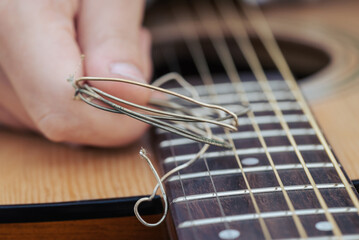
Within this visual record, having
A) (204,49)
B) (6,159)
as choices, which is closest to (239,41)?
(204,49)

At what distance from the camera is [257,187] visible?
1.53ft

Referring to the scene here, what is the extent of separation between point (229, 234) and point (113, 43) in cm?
25

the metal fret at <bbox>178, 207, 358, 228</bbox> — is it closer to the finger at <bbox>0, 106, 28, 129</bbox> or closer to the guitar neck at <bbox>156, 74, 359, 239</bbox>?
the guitar neck at <bbox>156, 74, 359, 239</bbox>

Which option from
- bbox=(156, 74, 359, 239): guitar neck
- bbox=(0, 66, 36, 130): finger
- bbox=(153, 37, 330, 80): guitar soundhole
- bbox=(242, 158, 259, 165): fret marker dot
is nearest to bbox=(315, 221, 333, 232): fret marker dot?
bbox=(156, 74, 359, 239): guitar neck

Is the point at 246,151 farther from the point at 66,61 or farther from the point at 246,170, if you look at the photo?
the point at 66,61

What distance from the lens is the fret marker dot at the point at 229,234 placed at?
0.40 meters

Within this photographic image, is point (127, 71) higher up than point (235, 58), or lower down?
lower down

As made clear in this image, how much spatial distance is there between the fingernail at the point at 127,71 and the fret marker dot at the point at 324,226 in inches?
9.2

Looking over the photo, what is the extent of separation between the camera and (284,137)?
566mm

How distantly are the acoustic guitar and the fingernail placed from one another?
86 mm

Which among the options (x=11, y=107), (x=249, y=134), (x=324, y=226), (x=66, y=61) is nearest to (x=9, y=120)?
(x=11, y=107)

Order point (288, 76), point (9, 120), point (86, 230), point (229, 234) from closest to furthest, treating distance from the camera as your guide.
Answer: point (229, 234)
point (86, 230)
point (9, 120)
point (288, 76)

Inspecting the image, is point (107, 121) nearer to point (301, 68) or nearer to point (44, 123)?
point (44, 123)

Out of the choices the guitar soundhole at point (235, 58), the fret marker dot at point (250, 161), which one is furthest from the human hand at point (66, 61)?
the guitar soundhole at point (235, 58)
